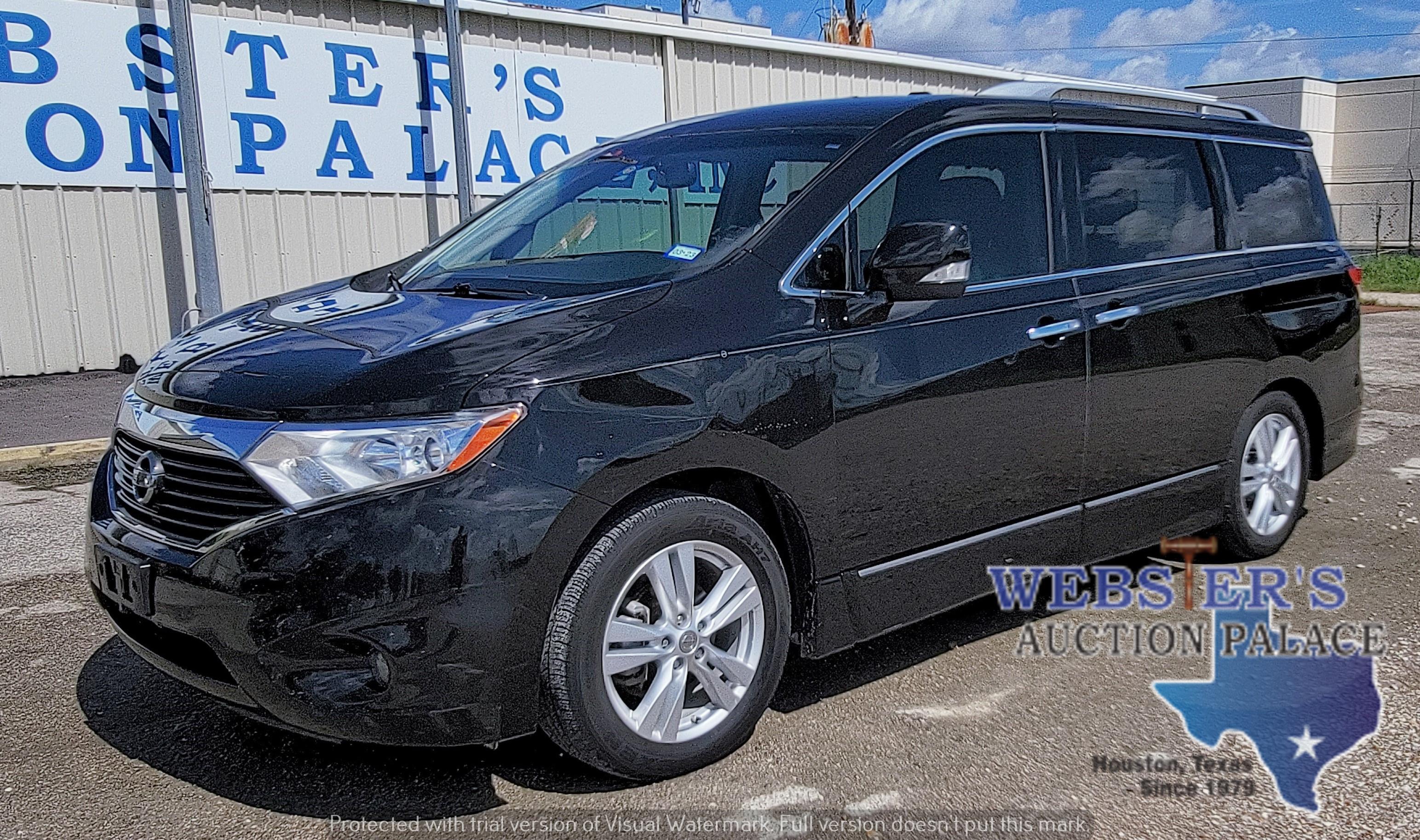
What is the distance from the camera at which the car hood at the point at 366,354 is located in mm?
2785

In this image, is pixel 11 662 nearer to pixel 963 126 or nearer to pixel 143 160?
pixel 963 126

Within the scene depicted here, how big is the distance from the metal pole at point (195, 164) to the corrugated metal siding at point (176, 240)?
529mm

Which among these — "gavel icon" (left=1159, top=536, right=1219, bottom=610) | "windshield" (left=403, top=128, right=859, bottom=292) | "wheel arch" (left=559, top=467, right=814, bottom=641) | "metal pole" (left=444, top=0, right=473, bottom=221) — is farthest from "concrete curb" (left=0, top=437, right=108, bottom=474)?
"gavel icon" (left=1159, top=536, right=1219, bottom=610)

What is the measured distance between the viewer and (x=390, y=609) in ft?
8.86

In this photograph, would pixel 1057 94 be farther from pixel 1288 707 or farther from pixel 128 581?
pixel 128 581

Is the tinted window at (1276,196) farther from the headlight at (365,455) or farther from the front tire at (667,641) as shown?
the headlight at (365,455)

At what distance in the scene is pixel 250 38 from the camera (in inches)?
408

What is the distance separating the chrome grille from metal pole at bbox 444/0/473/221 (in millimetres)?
8561

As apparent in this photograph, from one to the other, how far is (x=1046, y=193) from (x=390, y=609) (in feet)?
8.75

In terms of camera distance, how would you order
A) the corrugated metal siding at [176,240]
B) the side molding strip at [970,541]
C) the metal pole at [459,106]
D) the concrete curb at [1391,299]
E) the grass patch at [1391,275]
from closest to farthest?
the side molding strip at [970,541] → the corrugated metal siding at [176,240] → the metal pole at [459,106] → the concrete curb at [1391,299] → the grass patch at [1391,275]

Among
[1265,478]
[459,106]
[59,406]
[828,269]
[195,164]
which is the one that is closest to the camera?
[828,269]

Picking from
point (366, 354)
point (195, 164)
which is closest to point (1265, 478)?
point (366, 354)

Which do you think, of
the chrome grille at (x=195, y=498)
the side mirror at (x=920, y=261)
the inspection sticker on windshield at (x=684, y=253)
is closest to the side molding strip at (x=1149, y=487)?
the side mirror at (x=920, y=261)

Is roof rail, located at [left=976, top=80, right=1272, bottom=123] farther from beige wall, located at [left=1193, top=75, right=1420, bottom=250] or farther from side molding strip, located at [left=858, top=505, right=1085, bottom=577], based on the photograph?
beige wall, located at [left=1193, top=75, right=1420, bottom=250]
